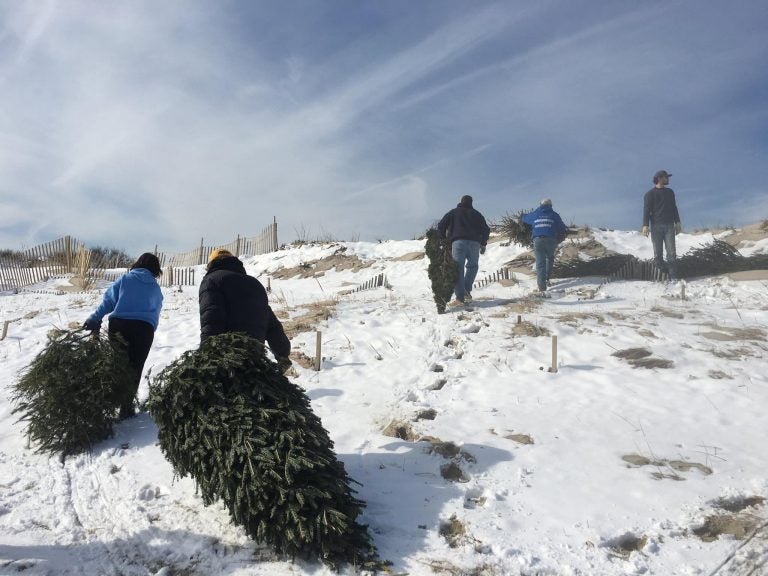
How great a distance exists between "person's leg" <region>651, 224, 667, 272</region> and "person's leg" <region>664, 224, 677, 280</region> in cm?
8

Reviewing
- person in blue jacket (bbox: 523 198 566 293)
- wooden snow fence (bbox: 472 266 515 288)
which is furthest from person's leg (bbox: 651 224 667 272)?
wooden snow fence (bbox: 472 266 515 288)

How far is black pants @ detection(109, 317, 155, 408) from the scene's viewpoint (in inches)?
183

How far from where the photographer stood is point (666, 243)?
940 cm

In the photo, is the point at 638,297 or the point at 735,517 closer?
the point at 735,517

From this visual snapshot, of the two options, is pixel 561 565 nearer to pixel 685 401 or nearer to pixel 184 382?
pixel 184 382

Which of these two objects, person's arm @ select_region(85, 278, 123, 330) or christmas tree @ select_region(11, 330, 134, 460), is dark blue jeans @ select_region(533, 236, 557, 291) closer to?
person's arm @ select_region(85, 278, 123, 330)

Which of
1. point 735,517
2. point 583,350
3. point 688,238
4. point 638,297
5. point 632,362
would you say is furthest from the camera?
point 688,238

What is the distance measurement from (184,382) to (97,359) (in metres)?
1.82

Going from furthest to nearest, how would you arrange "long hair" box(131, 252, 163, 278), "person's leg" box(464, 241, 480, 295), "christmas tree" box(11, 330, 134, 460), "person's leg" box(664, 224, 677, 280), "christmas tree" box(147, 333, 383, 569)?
"person's leg" box(664, 224, 677, 280), "person's leg" box(464, 241, 480, 295), "long hair" box(131, 252, 163, 278), "christmas tree" box(11, 330, 134, 460), "christmas tree" box(147, 333, 383, 569)

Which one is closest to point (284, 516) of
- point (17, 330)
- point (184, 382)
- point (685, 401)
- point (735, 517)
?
point (184, 382)

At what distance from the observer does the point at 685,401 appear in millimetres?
4598

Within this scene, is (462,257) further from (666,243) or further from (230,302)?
(230,302)

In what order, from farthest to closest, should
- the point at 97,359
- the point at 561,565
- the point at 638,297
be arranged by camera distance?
the point at 638,297 < the point at 97,359 < the point at 561,565

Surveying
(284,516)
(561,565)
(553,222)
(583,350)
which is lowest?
(561,565)
